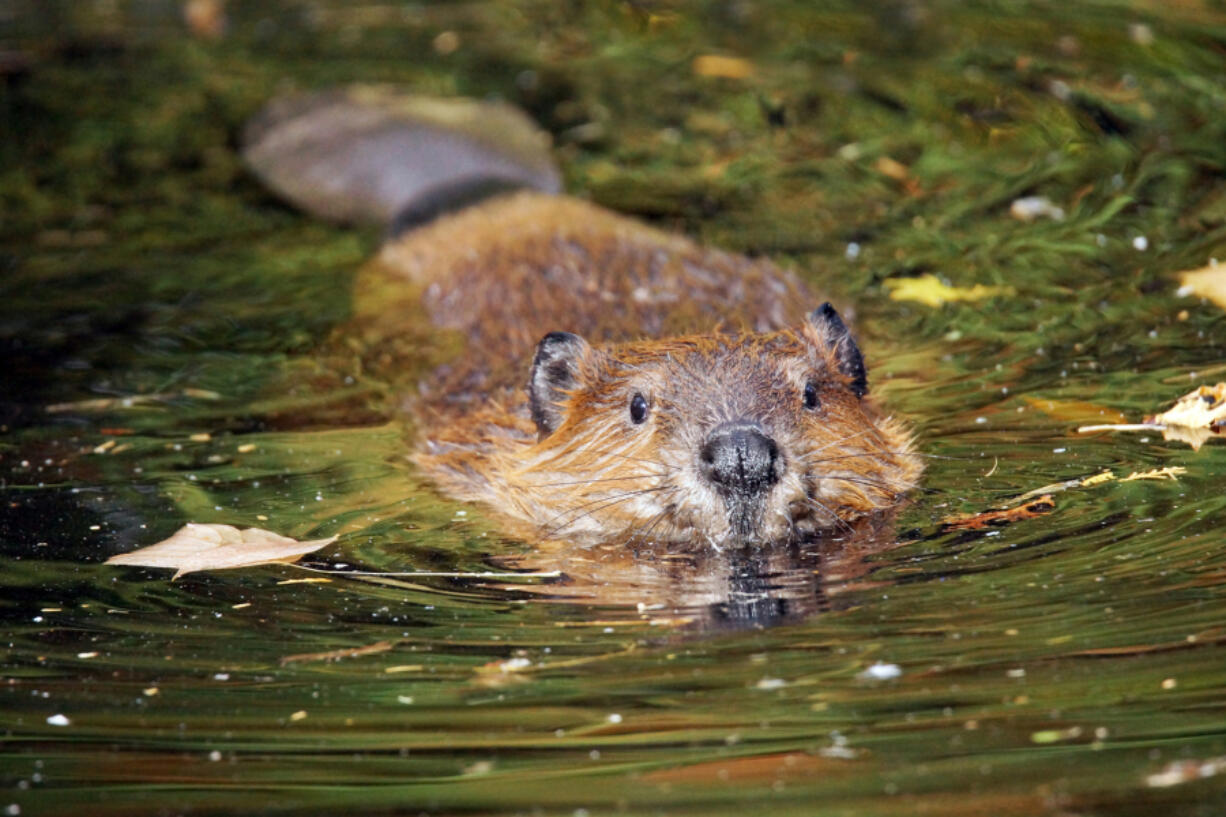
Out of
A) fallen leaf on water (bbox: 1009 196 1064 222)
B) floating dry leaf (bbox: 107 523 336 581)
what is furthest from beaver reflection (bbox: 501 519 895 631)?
fallen leaf on water (bbox: 1009 196 1064 222)

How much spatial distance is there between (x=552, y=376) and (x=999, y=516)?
131 centimetres

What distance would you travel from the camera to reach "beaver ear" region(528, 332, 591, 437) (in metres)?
4.90

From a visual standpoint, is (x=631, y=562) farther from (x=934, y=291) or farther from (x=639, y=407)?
(x=934, y=291)

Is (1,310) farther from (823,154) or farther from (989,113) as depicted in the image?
(989,113)

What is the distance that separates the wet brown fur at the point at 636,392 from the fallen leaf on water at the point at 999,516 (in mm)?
218

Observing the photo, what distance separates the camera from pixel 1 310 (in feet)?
23.1

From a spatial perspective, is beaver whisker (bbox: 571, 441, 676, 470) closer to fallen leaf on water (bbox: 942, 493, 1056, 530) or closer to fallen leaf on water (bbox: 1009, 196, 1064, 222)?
fallen leaf on water (bbox: 942, 493, 1056, 530)

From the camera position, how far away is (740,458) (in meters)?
4.11

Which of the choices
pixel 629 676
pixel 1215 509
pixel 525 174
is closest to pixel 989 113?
pixel 525 174

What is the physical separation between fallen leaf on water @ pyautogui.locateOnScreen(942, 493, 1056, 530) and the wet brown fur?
0.22 metres

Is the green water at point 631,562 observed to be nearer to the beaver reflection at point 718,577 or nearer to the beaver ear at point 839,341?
the beaver reflection at point 718,577

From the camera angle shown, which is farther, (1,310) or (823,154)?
(823,154)

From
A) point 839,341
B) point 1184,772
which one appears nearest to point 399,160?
point 839,341

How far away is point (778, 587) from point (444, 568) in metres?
0.88
